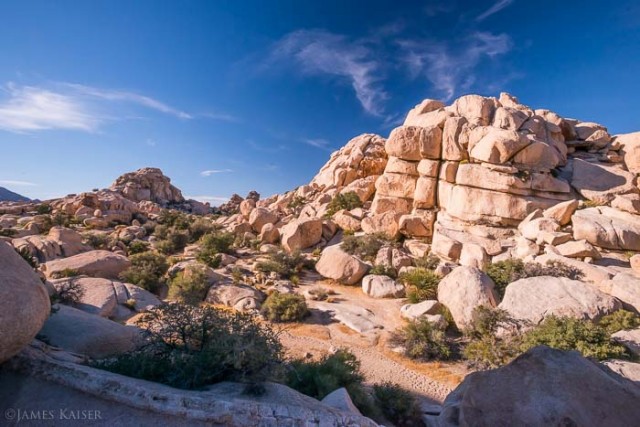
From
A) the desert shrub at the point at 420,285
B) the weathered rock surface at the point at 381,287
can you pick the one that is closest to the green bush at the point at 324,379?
the desert shrub at the point at 420,285

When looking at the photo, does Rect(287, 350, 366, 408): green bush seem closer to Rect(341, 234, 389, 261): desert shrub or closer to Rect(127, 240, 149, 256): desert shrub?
Rect(341, 234, 389, 261): desert shrub

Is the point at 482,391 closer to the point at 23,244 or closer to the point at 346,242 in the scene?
the point at 346,242

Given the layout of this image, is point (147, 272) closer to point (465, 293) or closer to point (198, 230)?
point (198, 230)

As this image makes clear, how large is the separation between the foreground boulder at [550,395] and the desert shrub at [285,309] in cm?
804

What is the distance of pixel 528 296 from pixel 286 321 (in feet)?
28.1

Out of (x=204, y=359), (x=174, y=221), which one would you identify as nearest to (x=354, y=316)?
(x=204, y=359)

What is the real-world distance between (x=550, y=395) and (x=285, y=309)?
9087mm

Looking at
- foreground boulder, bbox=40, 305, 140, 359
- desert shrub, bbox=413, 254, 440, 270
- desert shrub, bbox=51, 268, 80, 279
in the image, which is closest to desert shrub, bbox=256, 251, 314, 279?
desert shrub, bbox=413, 254, 440, 270

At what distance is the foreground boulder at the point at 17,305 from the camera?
3365 mm

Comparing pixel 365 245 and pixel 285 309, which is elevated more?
pixel 365 245

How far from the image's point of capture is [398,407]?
6.25m

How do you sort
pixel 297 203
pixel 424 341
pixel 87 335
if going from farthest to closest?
1. pixel 297 203
2. pixel 424 341
3. pixel 87 335

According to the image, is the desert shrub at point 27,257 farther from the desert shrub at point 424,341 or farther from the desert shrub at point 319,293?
the desert shrub at point 424,341

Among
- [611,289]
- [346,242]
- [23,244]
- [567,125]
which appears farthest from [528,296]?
[23,244]
